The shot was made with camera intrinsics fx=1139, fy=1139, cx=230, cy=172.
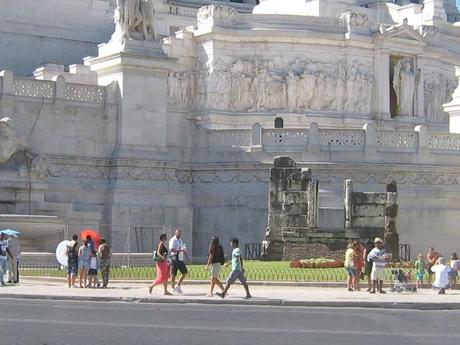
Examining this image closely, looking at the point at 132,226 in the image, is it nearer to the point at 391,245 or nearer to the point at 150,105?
the point at 150,105

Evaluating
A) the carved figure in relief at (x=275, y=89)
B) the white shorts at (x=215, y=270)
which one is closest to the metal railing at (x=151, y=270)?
the white shorts at (x=215, y=270)

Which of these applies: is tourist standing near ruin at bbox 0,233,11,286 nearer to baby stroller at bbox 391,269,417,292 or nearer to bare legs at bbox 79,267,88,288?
bare legs at bbox 79,267,88,288

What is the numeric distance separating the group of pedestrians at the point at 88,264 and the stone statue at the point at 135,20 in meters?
16.2

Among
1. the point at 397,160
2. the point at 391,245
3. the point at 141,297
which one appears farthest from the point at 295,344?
the point at 397,160

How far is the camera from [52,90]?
146ft

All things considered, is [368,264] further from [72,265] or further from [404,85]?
[404,85]

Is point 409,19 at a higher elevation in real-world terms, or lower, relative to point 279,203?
higher

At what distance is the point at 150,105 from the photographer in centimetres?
4625

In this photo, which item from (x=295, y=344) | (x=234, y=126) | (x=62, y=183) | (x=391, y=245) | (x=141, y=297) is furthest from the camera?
(x=234, y=126)

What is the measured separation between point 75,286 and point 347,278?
8.00 metres

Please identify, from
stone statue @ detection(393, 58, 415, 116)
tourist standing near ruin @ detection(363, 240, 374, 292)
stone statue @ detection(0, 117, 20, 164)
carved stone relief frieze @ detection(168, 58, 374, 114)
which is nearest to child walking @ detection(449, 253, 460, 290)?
tourist standing near ruin @ detection(363, 240, 374, 292)

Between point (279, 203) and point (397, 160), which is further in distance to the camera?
point (397, 160)

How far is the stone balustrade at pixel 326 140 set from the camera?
4734 centimetres

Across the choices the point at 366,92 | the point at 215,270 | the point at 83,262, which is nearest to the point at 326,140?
the point at 366,92
